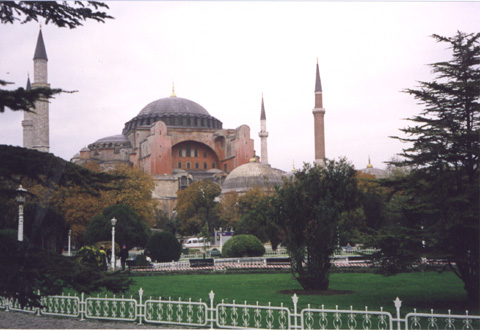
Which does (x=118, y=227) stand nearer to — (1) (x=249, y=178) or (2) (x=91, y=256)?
(2) (x=91, y=256)

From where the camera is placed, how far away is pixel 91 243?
25453 mm

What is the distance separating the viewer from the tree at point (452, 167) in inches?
377

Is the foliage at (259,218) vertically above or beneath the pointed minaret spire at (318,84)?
beneath

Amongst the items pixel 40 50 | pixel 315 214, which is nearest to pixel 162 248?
pixel 315 214

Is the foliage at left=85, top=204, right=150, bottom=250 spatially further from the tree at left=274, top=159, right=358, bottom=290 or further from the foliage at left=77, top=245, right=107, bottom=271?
the tree at left=274, top=159, right=358, bottom=290

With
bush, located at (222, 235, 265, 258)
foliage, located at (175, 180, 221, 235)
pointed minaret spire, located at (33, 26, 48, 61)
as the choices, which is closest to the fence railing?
bush, located at (222, 235, 265, 258)

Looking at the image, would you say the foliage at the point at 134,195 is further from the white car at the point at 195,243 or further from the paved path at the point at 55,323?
the paved path at the point at 55,323

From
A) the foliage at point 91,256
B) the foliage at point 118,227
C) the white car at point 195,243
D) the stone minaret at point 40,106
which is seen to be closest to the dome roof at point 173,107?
the stone minaret at point 40,106

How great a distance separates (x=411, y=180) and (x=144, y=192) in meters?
25.4

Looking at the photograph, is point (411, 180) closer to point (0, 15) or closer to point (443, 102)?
point (443, 102)

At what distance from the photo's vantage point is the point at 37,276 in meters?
6.16

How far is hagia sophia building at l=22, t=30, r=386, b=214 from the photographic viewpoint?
56719 mm

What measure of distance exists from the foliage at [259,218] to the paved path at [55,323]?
191 inches

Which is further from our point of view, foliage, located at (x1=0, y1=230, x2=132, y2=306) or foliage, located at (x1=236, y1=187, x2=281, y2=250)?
foliage, located at (x1=236, y1=187, x2=281, y2=250)
